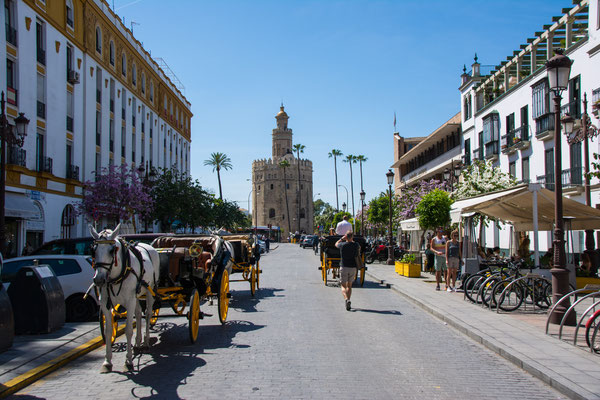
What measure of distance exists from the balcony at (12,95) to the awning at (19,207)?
156 inches

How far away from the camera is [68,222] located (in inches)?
1142

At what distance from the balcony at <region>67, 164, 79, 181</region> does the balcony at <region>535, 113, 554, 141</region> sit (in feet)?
79.9

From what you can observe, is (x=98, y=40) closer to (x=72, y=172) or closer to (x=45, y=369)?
(x=72, y=172)

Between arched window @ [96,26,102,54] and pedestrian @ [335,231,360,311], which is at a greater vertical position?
arched window @ [96,26,102,54]

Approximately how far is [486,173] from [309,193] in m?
107

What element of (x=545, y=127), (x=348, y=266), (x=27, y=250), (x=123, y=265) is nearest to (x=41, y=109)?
(x=27, y=250)

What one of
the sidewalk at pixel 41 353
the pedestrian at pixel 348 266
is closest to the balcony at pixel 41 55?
the sidewalk at pixel 41 353

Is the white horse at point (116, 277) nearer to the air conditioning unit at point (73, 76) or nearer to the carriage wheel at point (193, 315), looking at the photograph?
the carriage wheel at point (193, 315)

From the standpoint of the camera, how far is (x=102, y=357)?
810 cm

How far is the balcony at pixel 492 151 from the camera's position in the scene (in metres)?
33.3

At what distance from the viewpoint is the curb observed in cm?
622

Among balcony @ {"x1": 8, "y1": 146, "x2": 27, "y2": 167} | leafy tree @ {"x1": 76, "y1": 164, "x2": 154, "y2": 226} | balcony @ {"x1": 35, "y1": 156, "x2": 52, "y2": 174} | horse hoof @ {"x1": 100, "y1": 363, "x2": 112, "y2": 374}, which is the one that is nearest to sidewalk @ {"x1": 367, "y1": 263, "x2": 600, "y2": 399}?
horse hoof @ {"x1": 100, "y1": 363, "x2": 112, "y2": 374}

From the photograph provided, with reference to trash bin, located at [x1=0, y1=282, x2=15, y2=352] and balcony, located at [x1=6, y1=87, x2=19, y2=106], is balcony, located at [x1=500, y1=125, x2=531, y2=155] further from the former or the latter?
trash bin, located at [x1=0, y1=282, x2=15, y2=352]

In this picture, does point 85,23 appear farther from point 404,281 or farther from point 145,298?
point 145,298
